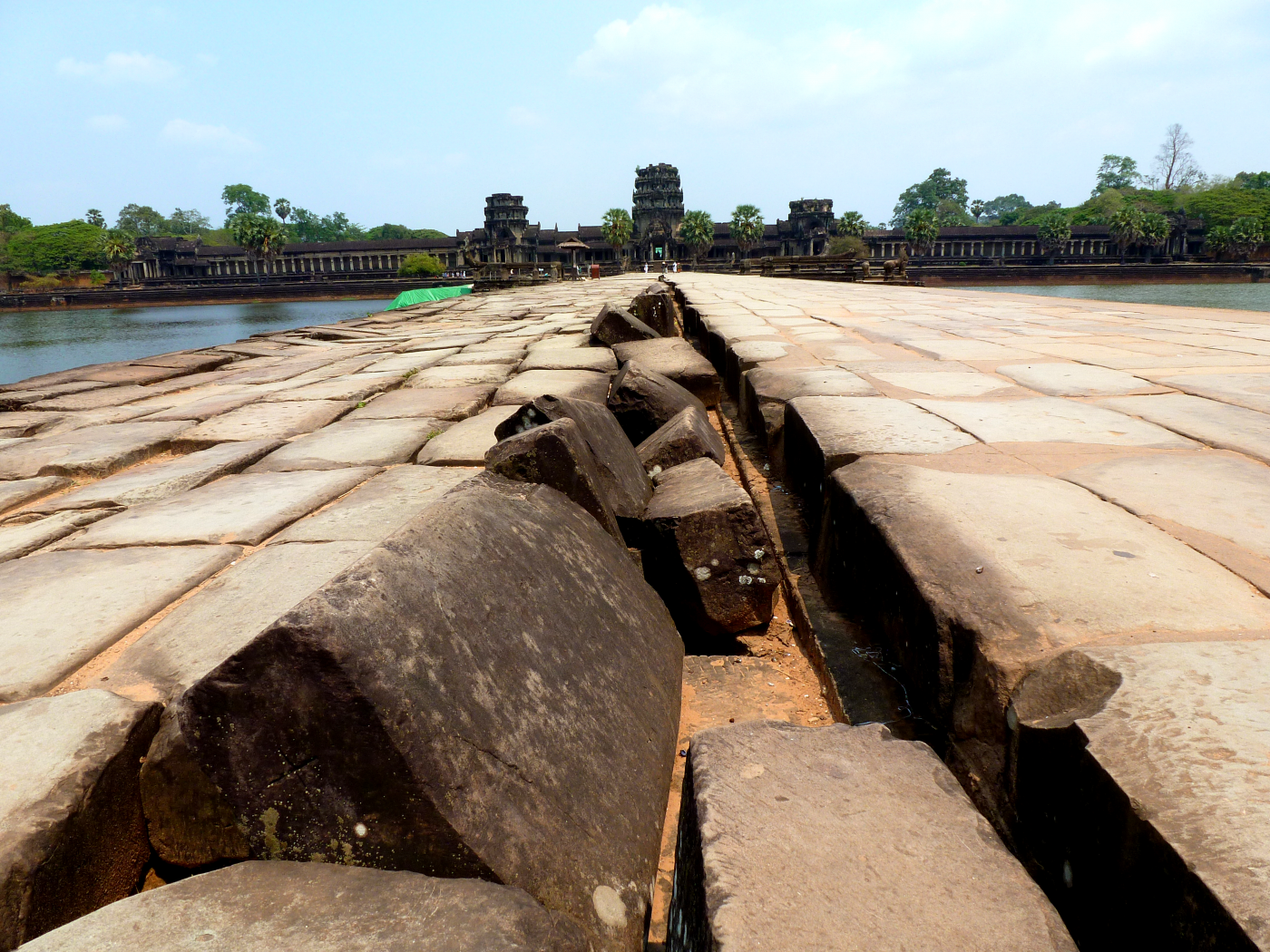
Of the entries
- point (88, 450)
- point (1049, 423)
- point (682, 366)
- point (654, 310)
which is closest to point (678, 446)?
point (1049, 423)

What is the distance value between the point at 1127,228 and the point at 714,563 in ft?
198

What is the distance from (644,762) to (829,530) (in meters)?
0.88

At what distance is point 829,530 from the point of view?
173cm

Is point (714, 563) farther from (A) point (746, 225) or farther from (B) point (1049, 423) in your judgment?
(A) point (746, 225)

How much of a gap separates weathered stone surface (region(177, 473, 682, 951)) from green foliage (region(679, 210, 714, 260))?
188ft

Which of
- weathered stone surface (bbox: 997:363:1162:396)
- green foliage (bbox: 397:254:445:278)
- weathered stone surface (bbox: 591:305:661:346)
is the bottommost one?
weathered stone surface (bbox: 997:363:1162:396)

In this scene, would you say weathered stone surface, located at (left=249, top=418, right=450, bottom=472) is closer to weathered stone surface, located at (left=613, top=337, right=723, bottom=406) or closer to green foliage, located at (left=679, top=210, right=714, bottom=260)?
weathered stone surface, located at (left=613, top=337, right=723, bottom=406)

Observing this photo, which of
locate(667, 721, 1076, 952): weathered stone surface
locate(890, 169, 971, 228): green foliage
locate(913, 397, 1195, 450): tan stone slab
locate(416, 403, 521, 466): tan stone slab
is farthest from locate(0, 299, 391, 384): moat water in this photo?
locate(890, 169, 971, 228): green foliage

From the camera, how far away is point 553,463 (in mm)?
1384

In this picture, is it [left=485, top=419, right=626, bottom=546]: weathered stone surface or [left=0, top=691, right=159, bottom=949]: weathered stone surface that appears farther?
[left=485, top=419, right=626, bottom=546]: weathered stone surface

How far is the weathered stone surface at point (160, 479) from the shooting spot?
6.75ft

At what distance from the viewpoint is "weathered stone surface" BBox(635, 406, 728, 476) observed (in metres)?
2.15

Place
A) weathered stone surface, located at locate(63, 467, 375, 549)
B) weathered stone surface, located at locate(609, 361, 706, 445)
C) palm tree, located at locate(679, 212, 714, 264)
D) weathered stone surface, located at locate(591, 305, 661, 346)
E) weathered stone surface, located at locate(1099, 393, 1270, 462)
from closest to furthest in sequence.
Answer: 1. weathered stone surface, located at locate(63, 467, 375, 549)
2. weathered stone surface, located at locate(1099, 393, 1270, 462)
3. weathered stone surface, located at locate(609, 361, 706, 445)
4. weathered stone surface, located at locate(591, 305, 661, 346)
5. palm tree, located at locate(679, 212, 714, 264)

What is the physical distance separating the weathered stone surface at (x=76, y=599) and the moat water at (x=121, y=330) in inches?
405
